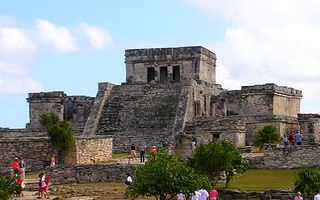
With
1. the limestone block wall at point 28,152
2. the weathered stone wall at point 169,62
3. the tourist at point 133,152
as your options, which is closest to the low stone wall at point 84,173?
the tourist at point 133,152

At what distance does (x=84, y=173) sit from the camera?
24.5 metres

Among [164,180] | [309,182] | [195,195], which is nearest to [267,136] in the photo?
[309,182]

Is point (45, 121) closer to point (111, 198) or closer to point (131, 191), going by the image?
point (111, 198)

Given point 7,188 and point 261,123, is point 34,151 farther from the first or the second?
point 7,188

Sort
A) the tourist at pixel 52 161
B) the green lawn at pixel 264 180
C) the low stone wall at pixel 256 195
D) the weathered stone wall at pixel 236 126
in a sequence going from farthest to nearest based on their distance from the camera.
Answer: the weathered stone wall at pixel 236 126
the tourist at pixel 52 161
the green lawn at pixel 264 180
the low stone wall at pixel 256 195

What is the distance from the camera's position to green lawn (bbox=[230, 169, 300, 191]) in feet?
66.8

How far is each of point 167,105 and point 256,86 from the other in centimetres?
467

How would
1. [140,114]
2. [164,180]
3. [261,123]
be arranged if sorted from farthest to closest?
1. [140,114]
2. [261,123]
3. [164,180]

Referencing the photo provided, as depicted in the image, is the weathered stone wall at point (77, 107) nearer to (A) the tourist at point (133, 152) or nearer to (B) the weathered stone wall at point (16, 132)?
(B) the weathered stone wall at point (16, 132)

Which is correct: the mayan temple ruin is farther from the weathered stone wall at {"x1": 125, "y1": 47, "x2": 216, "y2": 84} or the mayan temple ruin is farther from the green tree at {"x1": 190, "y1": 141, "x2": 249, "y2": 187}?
the green tree at {"x1": 190, "y1": 141, "x2": 249, "y2": 187}

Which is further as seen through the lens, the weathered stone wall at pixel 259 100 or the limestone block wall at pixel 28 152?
the weathered stone wall at pixel 259 100

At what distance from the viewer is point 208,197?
55.5 ft

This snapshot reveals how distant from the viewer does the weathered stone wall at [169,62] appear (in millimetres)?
36750

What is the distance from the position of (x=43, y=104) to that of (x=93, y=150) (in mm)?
8795
